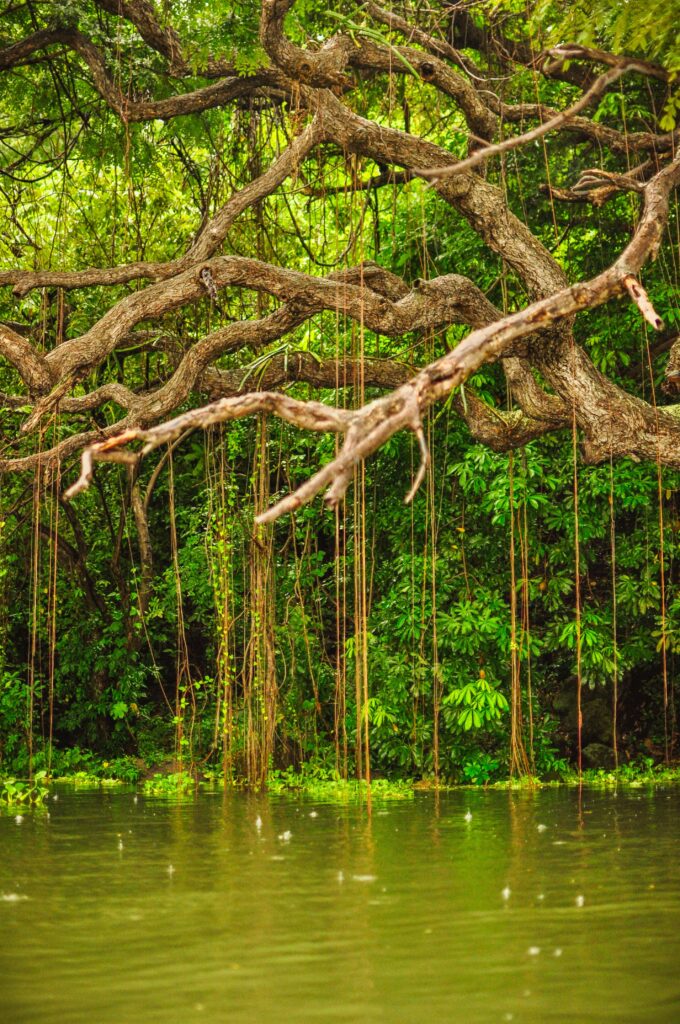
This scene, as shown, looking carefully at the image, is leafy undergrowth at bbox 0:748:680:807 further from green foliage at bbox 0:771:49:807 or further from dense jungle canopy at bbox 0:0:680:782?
dense jungle canopy at bbox 0:0:680:782

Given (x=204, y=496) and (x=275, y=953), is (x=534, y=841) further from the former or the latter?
(x=204, y=496)

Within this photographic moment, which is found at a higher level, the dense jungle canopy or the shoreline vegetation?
the dense jungle canopy

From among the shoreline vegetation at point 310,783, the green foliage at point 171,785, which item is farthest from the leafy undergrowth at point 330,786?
the green foliage at point 171,785

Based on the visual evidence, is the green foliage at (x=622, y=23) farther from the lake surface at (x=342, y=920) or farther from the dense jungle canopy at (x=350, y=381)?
the lake surface at (x=342, y=920)

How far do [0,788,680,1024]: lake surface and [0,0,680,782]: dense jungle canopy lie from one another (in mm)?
772

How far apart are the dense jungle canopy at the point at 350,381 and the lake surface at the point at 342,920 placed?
0.77 meters

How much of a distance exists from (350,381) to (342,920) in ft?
13.7

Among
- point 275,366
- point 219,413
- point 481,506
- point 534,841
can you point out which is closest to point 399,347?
point 481,506

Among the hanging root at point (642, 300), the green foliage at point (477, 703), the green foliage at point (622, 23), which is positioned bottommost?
the green foliage at point (477, 703)

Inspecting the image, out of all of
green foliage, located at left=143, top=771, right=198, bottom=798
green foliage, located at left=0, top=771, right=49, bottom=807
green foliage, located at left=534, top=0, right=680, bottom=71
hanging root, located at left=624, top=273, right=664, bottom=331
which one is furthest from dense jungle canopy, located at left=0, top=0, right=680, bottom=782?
hanging root, located at left=624, top=273, right=664, bottom=331

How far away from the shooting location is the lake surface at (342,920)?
3.04 m

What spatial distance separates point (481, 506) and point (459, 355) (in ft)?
16.0

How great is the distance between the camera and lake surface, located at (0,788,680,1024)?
3.04 meters

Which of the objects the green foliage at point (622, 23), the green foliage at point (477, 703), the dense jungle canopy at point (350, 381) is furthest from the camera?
the green foliage at point (477, 703)
